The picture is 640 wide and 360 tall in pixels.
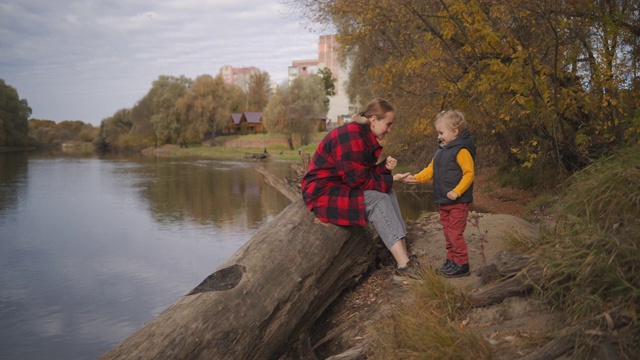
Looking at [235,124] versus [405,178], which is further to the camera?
[235,124]

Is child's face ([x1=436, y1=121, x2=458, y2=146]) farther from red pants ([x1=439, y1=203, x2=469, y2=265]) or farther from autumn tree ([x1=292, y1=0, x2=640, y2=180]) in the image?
autumn tree ([x1=292, y1=0, x2=640, y2=180])

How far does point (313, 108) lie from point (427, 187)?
36.4 metres

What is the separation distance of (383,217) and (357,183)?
0.40 metres

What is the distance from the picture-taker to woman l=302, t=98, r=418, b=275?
5.32m

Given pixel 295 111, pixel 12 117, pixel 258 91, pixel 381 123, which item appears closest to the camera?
pixel 381 123

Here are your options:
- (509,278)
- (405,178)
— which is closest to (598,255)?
(509,278)

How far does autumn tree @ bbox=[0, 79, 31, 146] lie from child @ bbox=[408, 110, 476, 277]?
60.0 metres

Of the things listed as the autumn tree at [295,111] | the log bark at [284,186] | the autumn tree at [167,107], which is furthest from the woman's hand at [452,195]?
the autumn tree at [167,107]

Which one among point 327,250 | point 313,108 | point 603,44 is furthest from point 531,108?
point 313,108

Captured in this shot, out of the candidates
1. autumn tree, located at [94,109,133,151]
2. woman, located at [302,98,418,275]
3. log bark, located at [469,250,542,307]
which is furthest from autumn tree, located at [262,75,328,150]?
log bark, located at [469,250,542,307]

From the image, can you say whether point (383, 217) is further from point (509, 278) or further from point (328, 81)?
point (328, 81)

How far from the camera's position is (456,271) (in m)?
Answer: 5.16

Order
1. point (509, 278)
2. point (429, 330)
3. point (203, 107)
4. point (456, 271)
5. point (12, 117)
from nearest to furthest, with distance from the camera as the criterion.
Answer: point (429, 330) → point (509, 278) → point (456, 271) → point (12, 117) → point (203, 107)

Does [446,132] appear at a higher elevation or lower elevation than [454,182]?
higher
